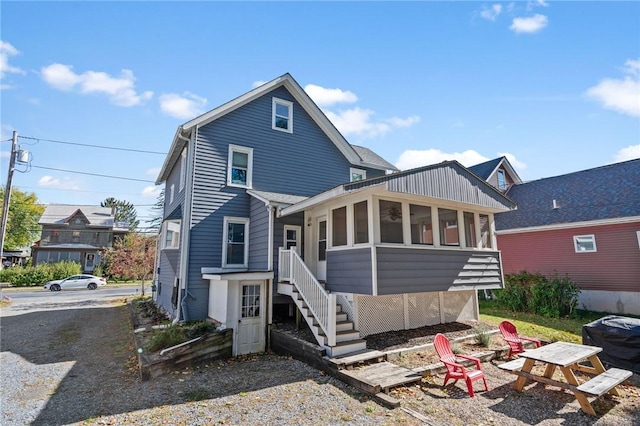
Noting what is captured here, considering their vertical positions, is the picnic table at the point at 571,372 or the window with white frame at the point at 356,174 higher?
the window with white frame at the point at 356,174

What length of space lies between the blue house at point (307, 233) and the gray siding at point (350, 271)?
1.6 inches

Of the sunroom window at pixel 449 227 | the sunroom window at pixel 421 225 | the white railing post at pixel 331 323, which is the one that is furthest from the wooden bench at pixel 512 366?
the sunroom window at pixel 449 227

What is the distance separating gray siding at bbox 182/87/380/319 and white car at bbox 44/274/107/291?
22.6 meters

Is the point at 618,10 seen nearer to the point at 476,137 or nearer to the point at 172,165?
the point at 476,137

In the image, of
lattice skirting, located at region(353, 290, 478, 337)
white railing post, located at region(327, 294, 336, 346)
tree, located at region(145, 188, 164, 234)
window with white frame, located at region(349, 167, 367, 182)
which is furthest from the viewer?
tree, located at region(145, 188, 164, 234)

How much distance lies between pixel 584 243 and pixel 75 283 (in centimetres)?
3805

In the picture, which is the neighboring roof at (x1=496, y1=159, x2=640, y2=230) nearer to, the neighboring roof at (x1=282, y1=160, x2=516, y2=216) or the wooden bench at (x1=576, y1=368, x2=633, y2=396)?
the neighboring roof at (x1=282, y1=160, x2=516, y2=216)

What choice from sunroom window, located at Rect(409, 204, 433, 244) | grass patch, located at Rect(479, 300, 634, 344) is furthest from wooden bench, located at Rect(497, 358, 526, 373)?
grass patch, located at Rect(479, 300, 634, 344)

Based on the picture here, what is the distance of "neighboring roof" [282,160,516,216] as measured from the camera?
798 centimetres

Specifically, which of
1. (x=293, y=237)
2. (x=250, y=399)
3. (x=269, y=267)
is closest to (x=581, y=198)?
(x=293, y=237)

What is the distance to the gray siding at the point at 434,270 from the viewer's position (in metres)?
8.09

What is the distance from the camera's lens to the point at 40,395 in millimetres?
6355

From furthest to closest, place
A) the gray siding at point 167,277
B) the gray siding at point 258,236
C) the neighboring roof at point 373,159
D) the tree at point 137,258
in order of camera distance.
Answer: the tree at point 137,258 → the neighboring roof at point 373,159 → the gray siding at point 167,277 → the gray siding at point 258,236

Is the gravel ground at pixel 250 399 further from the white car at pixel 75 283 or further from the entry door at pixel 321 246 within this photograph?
the white car at pixel 75 283
